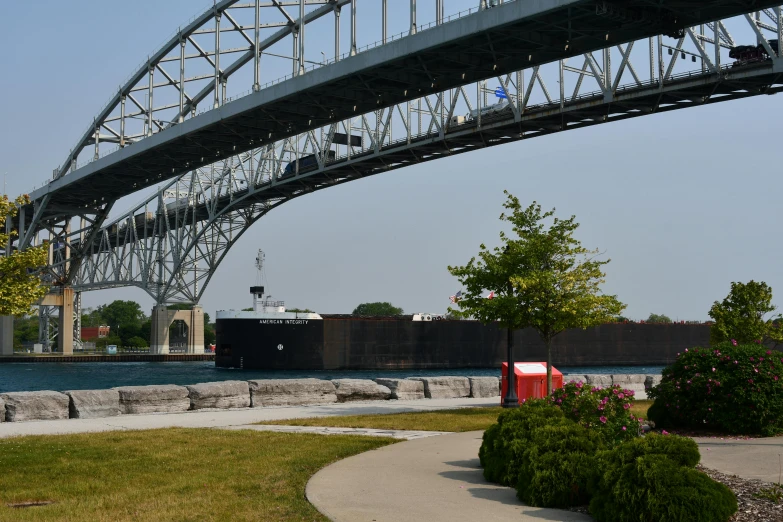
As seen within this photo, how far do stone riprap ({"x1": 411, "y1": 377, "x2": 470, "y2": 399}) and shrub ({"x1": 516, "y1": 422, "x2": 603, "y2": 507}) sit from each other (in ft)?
42.5

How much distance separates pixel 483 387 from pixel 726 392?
10775 mm

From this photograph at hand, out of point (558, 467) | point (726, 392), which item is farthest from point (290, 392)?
point (558, 467)

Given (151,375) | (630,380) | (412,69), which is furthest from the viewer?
(151,375)

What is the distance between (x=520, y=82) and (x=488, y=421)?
3105cm

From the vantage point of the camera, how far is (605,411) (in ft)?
28.9

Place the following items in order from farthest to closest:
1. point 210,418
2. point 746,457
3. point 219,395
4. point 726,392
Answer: point 219,395
point 210,418
point 726,392
point 746,457

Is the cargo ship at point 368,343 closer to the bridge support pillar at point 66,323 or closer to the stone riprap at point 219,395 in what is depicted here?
the bridge support pillar at point 66,323

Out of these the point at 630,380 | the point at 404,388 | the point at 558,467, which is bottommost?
the point at 630,380

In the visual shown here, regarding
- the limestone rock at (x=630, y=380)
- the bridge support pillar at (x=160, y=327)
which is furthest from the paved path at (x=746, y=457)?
the bridge support pillar at (x=160, y=327)

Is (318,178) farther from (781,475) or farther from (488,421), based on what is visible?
(781,475)

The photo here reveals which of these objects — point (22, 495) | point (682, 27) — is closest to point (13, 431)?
point (22, 495)

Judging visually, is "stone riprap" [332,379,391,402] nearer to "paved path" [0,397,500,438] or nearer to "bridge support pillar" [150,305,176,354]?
"paved path" [0,397,500,438]

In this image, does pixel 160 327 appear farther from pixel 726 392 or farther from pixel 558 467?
pixel 558 467

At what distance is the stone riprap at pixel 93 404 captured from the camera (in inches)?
625
